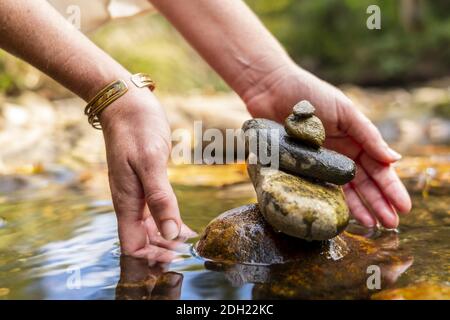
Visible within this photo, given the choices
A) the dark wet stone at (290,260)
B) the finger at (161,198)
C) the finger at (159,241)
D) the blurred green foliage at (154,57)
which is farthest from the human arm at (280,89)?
the blurred green foliage at (154,57)

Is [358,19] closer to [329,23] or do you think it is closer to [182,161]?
[329,23]

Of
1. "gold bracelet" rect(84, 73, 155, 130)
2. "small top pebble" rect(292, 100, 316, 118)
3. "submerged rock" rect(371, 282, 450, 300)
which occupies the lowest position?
"submerged rock" rect(371, 282, 450, 300)

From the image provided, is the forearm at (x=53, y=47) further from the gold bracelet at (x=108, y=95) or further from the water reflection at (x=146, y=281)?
the water reflection at (x=146, y=281)

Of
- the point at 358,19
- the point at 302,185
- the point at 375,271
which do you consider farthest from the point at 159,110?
the point at 358,19

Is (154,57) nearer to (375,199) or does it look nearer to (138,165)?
(375,199)

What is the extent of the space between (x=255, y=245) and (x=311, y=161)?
1.34 feet

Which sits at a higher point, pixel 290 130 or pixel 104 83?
pixel 104 83

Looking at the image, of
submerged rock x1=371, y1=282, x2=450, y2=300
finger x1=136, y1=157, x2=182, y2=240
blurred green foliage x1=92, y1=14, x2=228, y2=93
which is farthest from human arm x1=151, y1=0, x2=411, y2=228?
blurred green foliage x1=92, y1=14, x2=228, y2=93

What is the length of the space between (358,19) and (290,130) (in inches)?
727

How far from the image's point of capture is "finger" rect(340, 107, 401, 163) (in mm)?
2697

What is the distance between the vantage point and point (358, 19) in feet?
64.2

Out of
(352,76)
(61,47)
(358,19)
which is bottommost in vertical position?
(61,47)

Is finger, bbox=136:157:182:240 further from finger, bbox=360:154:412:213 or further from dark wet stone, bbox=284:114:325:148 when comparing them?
finger, bbox=360:154:412:213

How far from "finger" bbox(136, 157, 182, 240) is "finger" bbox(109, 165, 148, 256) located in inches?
2.7
